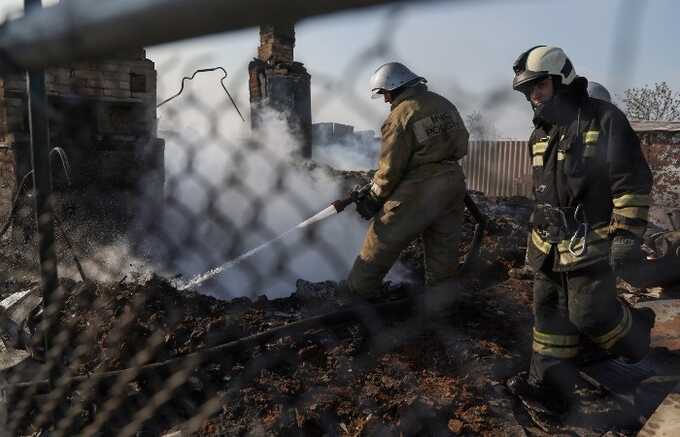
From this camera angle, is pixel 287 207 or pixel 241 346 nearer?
pixel 241 346

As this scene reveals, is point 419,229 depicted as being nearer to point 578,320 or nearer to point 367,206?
point 367,206

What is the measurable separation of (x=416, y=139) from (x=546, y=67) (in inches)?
40.3

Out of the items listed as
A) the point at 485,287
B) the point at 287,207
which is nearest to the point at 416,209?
the point at 485,287

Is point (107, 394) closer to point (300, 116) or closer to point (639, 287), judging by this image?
point (639, 287)

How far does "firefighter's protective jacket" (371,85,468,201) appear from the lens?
312 cm

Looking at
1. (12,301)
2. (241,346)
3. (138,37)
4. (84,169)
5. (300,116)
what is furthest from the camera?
(300,116)

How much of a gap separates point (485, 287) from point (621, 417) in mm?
1876

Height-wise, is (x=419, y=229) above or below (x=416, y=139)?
below

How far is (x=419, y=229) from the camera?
10.9 ft

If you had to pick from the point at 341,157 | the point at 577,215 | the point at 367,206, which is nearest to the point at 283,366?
the point at 367,206

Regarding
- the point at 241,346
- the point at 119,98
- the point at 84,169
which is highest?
the point at 119,98

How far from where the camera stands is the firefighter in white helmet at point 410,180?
3.14 metres

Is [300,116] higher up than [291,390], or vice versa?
[300,116]

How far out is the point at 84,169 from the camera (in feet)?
15.7
